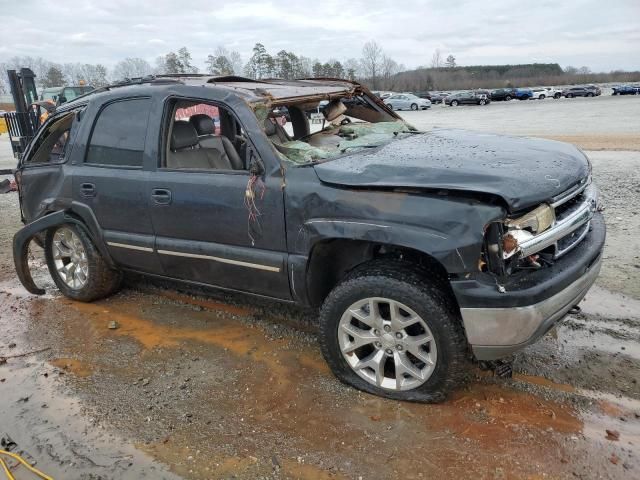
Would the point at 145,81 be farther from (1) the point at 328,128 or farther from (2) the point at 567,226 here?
(2) the point at 567,226

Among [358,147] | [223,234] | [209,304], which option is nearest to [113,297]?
[209,304]

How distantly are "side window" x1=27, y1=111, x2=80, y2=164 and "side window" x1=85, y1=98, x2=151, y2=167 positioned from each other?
0.66 m

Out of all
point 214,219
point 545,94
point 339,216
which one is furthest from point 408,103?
point 339,216

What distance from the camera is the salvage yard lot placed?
2.57 m

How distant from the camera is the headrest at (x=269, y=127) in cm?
337

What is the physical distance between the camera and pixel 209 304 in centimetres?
451

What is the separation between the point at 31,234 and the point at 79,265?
18.6 inches

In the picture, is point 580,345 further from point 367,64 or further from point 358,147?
point 367,64

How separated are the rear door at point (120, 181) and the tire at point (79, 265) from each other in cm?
32

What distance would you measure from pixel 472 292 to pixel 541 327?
411 millimetres

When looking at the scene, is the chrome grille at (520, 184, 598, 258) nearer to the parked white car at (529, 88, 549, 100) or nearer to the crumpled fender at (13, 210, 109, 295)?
the crumpled fender at (13, 210, 109, 295)

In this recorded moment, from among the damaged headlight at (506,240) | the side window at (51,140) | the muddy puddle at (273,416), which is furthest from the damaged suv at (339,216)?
the muddy puddle at (273,416)

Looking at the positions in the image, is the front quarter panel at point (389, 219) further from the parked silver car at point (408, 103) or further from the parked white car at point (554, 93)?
the parked white car at point (554, 93)

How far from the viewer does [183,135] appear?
12.8 feet
